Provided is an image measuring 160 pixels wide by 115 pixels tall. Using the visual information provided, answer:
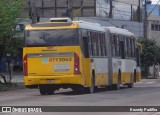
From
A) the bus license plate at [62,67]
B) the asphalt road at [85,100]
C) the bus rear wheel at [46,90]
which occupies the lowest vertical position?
the bus rear wheel at [46,90]

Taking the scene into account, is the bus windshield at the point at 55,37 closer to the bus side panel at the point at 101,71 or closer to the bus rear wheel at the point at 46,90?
the bus rear wheel at the point at 46,90

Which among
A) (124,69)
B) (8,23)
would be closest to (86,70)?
(124,69)

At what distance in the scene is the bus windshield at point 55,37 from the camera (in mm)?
26656

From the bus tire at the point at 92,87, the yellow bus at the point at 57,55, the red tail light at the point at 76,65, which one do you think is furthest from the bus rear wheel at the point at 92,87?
the red tail light at the point at 76,65

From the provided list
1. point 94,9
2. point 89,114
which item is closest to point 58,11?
point 94,9

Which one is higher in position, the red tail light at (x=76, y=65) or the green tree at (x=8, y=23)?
the green tree at (x=8, y=23)

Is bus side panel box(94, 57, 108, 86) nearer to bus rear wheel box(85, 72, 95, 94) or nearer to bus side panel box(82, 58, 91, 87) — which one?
bus rear wheel box(85, 72, 95, 94)

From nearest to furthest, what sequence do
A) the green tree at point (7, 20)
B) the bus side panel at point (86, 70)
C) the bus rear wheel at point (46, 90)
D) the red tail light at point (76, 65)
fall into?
the red tail light at point (76, 65) → the bus side panel at point (86, 70) → the bus rear wheel at point (46, 90) → the green tree at point (7, 20)

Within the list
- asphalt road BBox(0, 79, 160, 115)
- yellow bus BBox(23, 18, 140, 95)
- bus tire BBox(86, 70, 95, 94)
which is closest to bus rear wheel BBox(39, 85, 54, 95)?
yellow bus BBox(23, 18, 140, 95)

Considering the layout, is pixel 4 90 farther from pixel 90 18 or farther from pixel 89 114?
pixel 90 18

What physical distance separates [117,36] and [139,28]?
41932 millimetres

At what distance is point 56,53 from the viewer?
2672 centimetres

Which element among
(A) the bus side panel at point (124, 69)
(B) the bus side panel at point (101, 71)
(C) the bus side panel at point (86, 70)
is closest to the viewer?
(C) the bus side panel at point (86, 70)

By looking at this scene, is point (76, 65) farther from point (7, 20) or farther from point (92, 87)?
point (7, 20)
